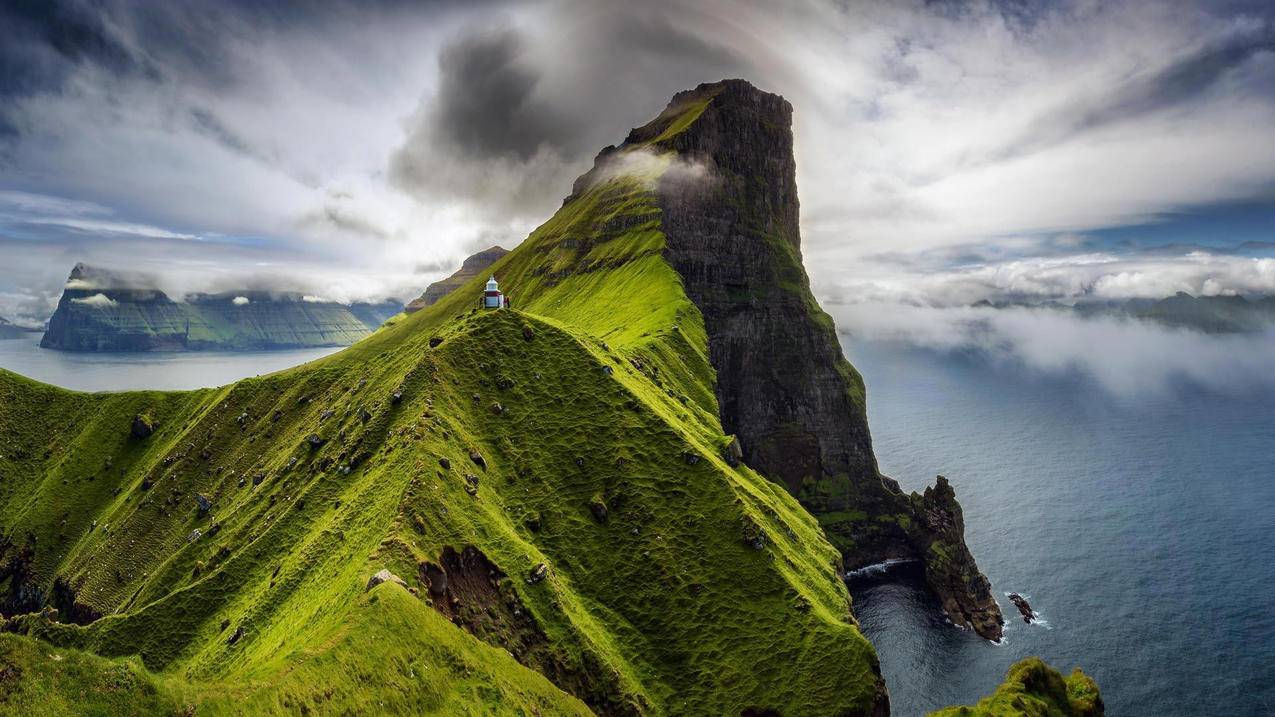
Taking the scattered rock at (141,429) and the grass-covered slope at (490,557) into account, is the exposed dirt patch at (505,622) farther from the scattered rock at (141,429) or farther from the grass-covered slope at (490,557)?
the scattered rock at (141,429)

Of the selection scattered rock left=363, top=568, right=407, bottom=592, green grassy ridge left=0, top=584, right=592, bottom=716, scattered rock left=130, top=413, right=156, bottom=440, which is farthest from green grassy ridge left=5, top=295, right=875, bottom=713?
scattered rock left=130, top=413, right=156, bottom=440

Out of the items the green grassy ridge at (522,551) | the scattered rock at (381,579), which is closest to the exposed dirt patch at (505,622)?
the green grassy ridge at (522,551)

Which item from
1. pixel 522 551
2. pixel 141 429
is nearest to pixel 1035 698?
pixel 522 551

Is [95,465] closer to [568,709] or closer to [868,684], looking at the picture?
[568,709]

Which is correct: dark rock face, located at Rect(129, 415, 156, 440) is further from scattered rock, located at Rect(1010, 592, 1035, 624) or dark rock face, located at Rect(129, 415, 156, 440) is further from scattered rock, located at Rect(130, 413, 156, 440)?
scattered rock, located at Rect(1010, 592, 1035, 624)

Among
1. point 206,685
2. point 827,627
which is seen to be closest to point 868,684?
point 827,627

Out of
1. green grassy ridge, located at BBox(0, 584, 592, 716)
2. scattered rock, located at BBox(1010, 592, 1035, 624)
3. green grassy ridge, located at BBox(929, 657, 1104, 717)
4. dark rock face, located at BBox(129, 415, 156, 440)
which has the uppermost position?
dark rock face, located at BBox(129, 415, 156, 440)
